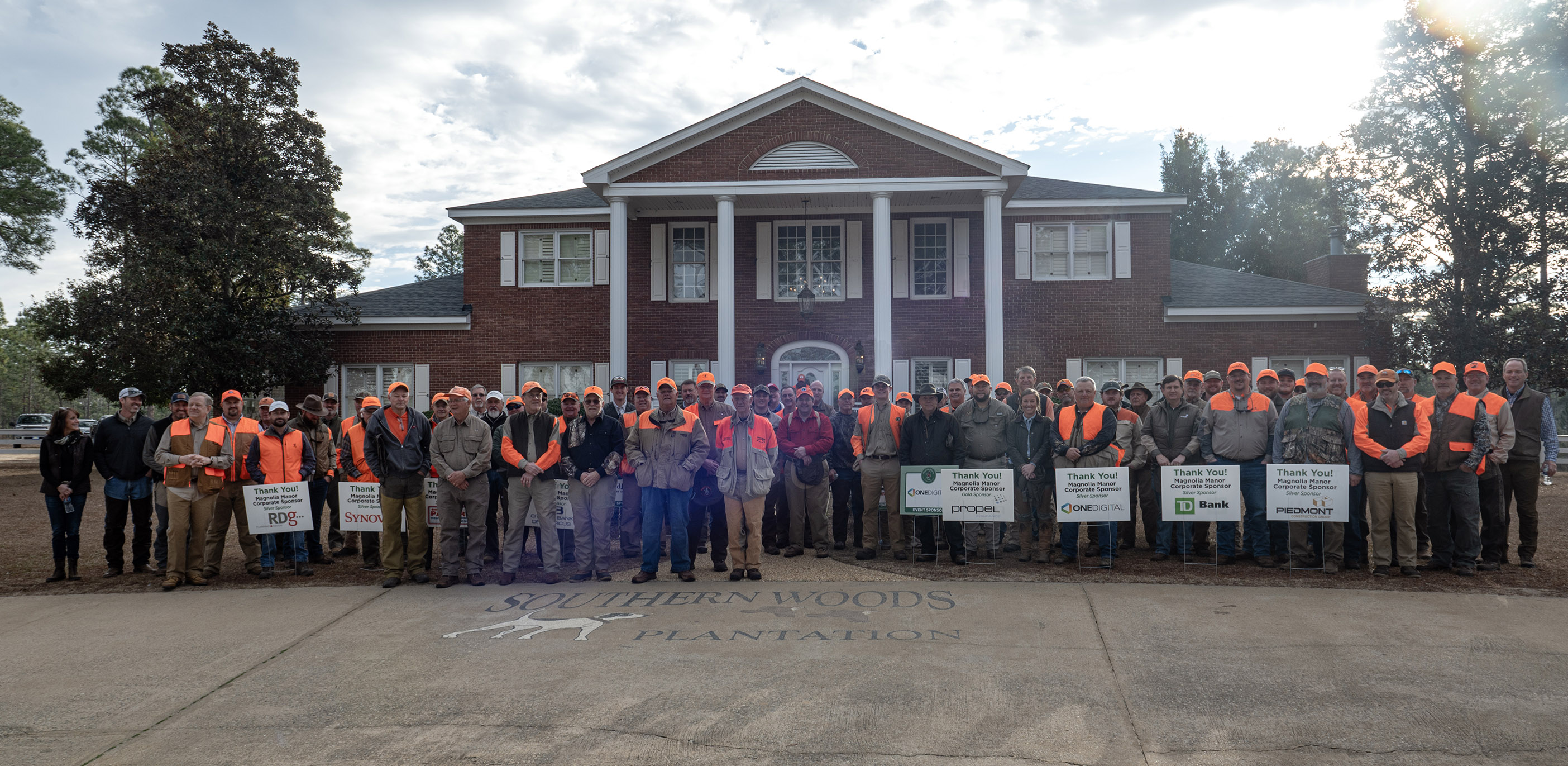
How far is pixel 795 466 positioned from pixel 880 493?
0.97m

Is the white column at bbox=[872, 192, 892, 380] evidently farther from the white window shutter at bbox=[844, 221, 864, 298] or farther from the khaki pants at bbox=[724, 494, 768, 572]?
the khaki pants at bbox=[724, 494, 768, 572]

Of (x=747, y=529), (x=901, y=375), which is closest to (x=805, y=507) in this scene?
(x=747, y=529)

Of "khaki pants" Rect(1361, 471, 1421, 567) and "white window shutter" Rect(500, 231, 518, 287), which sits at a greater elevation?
"white window shutter" Rect(500, 231, 518, 287)

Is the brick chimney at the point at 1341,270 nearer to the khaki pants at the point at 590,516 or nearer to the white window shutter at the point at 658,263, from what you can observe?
the white window shutter at the point at 658,263

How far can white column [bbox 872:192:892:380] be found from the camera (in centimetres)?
1825

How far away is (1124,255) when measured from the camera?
20.2 metres

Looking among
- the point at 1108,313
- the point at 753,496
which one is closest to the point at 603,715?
the point at 753,496

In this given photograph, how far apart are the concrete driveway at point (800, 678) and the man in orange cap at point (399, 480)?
2.15 ft

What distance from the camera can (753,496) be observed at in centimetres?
834

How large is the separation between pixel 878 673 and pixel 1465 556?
6211 mm

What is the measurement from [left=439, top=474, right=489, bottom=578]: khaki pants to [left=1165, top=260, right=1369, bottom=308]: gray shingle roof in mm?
16784

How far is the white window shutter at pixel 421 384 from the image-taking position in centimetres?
2080

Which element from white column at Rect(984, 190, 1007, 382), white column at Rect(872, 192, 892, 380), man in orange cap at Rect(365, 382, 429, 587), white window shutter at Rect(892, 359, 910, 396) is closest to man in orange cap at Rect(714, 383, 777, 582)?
man in orange cap at Rect(365, 382, 429, 587)

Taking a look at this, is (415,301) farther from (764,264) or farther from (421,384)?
(764,264)
